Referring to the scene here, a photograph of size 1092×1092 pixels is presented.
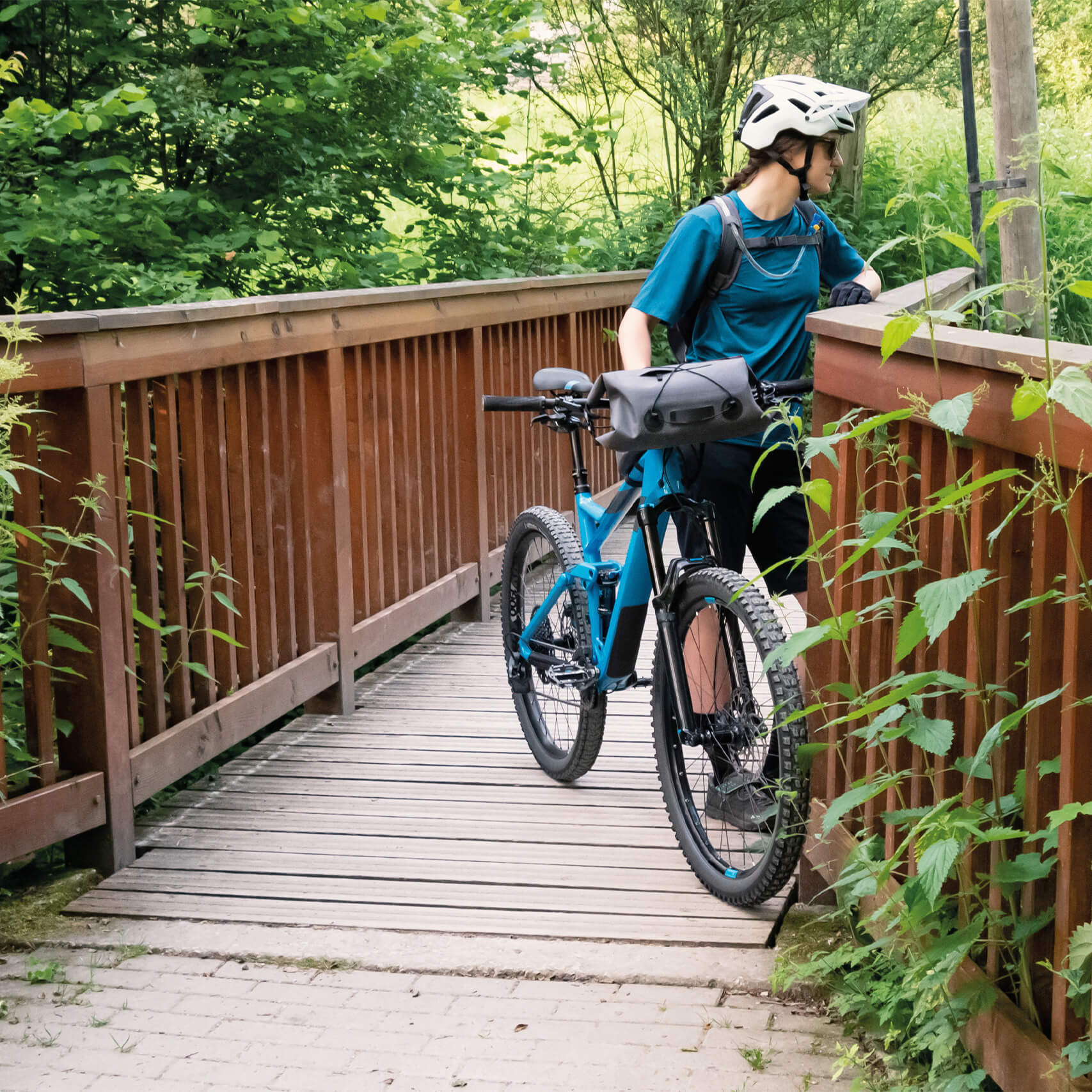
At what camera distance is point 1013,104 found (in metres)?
5.55

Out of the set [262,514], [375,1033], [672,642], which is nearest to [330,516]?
[262,514]

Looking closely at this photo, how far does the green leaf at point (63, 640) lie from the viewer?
10.4 ft

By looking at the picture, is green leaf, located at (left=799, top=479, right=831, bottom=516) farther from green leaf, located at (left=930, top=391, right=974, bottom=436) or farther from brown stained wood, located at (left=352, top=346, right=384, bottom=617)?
brown stained wood, located at (left=352, top=346, right=384, bottom=617)

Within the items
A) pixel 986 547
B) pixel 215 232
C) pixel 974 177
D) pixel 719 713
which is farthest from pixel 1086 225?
pixel 986 547

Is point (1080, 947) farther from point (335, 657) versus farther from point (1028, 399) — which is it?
point (335, 657)

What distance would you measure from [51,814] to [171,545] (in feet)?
2.87

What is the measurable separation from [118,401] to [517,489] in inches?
138

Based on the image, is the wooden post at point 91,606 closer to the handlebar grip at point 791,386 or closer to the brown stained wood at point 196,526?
the brown stained wood at point 196,526

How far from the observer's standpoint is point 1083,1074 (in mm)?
1761

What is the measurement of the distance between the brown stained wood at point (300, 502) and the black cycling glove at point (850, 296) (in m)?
1.93

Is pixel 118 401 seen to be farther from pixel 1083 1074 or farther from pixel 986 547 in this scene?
pixel 1083 1074

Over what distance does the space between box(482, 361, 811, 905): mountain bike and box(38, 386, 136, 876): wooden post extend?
1.09 m

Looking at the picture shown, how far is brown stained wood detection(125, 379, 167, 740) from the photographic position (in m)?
3.53

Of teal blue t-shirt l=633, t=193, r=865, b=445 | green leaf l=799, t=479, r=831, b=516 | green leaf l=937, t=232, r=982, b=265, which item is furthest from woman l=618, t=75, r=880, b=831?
green leaf l=937, t=232, r=982, b=265
